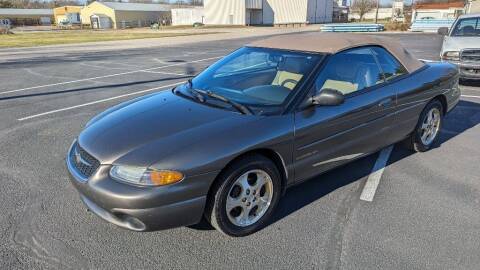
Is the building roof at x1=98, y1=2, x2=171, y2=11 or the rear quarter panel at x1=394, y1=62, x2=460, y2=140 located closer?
the rear quarter panel at x1=394, y1=62, x2=460, y2=140

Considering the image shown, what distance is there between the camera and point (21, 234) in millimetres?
2980

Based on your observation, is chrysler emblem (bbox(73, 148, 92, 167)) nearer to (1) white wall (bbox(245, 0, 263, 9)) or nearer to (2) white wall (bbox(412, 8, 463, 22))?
(2) white wall (bbox(412, 8, 463, 22))

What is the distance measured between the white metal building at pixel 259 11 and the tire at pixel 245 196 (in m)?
66.8

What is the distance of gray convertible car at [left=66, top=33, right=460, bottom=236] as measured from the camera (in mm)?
2539

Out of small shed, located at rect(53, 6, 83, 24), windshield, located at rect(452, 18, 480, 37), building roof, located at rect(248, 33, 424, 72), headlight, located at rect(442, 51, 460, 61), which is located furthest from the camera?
small shed, located at rect(53, 6, 83, 24)

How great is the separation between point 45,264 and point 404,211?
9.96 ft

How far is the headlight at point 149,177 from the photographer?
248cm

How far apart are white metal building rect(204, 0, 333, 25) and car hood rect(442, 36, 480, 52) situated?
60.4 m

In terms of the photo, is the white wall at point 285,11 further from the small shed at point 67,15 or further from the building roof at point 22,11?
the building roof at point 22,11

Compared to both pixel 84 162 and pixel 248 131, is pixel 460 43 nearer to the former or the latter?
pixel 248 131

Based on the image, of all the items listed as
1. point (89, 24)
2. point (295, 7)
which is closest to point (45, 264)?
point (295, 7)

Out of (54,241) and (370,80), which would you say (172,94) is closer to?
(54,241)

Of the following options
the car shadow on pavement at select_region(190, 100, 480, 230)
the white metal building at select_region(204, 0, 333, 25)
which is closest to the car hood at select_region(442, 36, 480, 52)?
the car shadow on pavement at select_region(190, 100, 480, 230)

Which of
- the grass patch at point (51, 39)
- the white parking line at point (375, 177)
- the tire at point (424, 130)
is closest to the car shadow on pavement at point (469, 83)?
the tire at point (424, 130)
